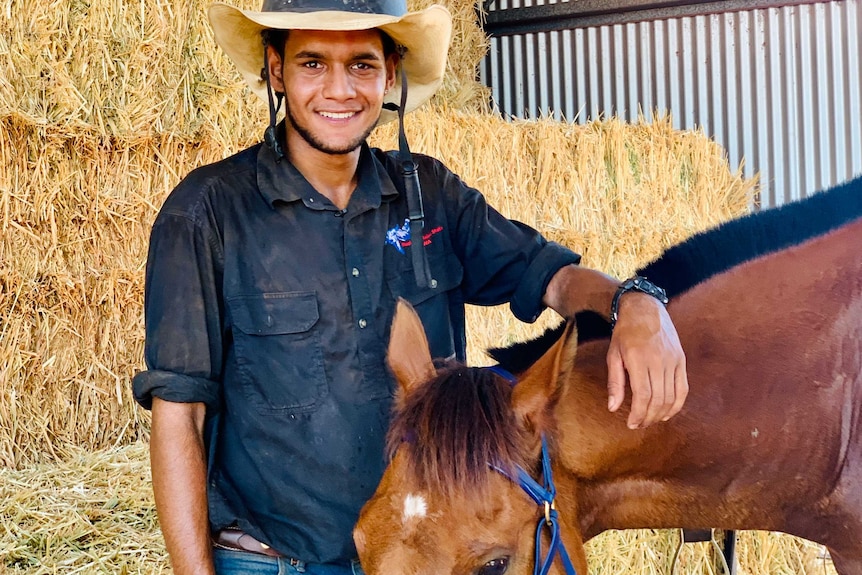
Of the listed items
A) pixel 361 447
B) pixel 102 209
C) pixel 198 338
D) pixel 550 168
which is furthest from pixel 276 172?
pixel 550 168

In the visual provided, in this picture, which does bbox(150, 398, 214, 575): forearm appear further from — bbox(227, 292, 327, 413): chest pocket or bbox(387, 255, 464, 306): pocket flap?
bbox(387, 255, 464, 306): pocket flap

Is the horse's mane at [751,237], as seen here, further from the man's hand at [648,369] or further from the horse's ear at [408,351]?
the horse's ear at [408,351]

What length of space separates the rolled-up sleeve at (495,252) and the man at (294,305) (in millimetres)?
17

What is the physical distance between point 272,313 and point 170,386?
0.29m

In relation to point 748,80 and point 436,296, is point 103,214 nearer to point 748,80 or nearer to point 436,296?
point 436,296

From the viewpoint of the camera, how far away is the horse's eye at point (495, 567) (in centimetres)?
156

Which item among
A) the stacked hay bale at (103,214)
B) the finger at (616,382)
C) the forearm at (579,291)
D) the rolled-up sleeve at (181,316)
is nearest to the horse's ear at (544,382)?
the finger at (616,382)

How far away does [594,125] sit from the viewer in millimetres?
5062

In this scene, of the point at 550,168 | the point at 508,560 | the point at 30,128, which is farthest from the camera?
the point at 550,168

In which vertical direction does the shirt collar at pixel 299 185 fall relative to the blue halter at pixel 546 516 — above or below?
above

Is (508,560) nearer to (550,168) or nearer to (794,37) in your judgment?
(550,168)

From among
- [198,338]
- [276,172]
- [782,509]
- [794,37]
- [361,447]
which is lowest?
[782,509]

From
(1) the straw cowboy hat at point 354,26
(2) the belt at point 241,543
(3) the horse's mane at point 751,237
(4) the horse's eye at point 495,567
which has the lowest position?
(2) the belt at point 241,543

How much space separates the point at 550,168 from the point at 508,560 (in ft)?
11.6
